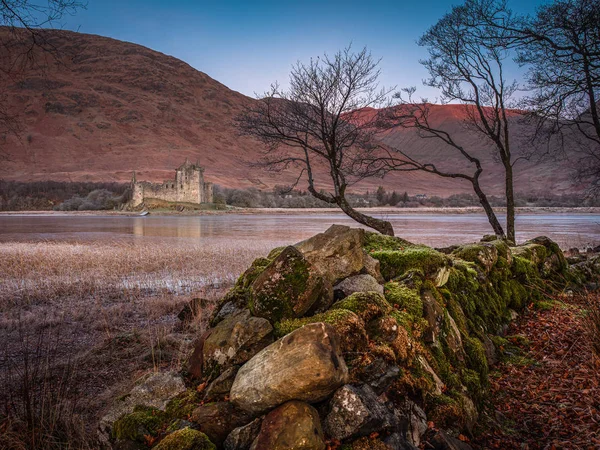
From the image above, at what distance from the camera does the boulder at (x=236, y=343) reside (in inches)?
119

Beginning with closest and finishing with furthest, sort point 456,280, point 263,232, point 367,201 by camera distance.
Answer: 1. point 456,280
2. point 263,232
3. point 367,201

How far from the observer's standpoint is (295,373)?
2422 millimetres

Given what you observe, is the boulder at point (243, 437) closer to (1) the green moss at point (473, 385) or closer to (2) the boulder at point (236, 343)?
(2) the boulder at point (236, 343)

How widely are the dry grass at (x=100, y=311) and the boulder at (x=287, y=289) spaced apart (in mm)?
2368

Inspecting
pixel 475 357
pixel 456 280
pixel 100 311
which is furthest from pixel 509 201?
pixel 100 311

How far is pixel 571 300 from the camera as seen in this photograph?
7684 mm

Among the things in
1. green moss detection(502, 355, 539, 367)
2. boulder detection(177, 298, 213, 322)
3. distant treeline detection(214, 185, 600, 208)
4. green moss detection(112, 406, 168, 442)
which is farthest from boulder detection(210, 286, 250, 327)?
distant treeline detection(214, 185, 600, 208)

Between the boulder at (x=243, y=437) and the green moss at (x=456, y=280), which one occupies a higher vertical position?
the green moss at (x=456, y=280)

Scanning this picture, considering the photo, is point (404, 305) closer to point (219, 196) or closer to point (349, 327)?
point (349, 327)

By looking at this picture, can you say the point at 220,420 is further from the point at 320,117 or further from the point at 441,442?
the point at 320,117

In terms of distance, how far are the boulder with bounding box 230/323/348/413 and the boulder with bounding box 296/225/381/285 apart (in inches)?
63.7

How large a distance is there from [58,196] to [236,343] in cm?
13625

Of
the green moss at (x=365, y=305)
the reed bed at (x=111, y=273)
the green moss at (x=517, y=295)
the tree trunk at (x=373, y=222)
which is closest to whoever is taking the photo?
the green moss at (x=365, y=305)

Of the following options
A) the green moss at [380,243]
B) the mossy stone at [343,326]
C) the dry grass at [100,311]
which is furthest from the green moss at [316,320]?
the green moss at [380,243]
